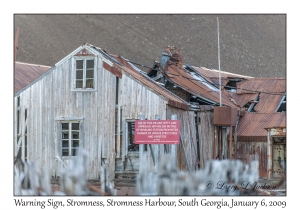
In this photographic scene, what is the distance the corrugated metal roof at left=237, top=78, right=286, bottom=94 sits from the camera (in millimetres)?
34969

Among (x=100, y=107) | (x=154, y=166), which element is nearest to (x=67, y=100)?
(x=100, y=107)

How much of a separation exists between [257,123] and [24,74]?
36.5ft

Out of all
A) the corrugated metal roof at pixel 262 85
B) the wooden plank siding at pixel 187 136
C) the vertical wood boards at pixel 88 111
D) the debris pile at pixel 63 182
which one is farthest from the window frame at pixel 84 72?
the corrugated metal roof at pixel 262 85

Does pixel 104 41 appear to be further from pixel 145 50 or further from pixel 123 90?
pixel 123 90

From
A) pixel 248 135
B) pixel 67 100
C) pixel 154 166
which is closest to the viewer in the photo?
pixel 154 166

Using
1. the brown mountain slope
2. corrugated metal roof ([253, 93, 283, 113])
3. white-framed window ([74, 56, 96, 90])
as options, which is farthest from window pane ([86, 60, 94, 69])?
the brown mountain slope

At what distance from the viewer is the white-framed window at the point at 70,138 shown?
27.0 metres

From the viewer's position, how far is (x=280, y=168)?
3031 centimetres

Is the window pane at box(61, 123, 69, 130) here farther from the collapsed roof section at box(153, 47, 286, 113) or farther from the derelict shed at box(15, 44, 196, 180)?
the collapsed roof section at box(153, 47, 286, 113)

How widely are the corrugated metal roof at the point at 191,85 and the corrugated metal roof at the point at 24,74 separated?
6398mm

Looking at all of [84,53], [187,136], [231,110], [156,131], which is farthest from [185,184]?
[231,110]

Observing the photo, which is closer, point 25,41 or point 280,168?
point 280,168

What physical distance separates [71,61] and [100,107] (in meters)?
2.02

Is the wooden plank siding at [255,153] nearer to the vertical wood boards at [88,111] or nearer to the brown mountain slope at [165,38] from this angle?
the vertical wood boards at [88,111]
